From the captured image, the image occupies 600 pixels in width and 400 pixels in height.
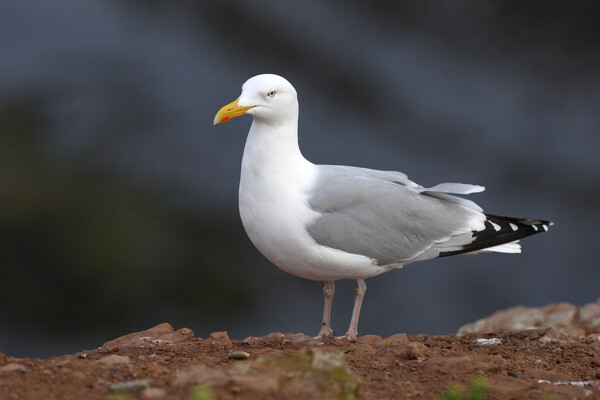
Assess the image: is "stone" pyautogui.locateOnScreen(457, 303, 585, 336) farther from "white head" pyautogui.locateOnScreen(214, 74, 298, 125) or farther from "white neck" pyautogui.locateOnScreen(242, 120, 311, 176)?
"white head" pyautogui.locateOnScreen(214, 74, 298, 125)

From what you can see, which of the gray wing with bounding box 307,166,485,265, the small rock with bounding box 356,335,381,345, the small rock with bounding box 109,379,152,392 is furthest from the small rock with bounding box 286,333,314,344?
the small rock with bounding box 109,379,152,392

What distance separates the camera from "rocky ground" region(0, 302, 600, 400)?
10.2ft

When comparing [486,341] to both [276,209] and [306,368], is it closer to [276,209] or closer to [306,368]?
[276,209]

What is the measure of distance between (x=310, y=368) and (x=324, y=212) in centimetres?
205

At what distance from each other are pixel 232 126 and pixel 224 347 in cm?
745

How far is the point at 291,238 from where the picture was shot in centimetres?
493

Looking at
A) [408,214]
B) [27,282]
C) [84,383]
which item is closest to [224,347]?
[84,383]

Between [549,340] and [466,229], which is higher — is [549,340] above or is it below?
below

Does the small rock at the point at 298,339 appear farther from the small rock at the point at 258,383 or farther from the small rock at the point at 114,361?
the small rock at the point at 258,383

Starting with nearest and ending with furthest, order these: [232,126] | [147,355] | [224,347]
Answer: [147,355]
[224,347]
[232,126]

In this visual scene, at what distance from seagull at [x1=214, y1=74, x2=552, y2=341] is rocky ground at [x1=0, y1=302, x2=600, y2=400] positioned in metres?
0.53

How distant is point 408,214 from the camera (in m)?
5.43

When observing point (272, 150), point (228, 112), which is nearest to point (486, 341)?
point (272, 150)

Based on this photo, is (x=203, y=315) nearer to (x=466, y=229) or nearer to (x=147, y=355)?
(x=466, y=229)
